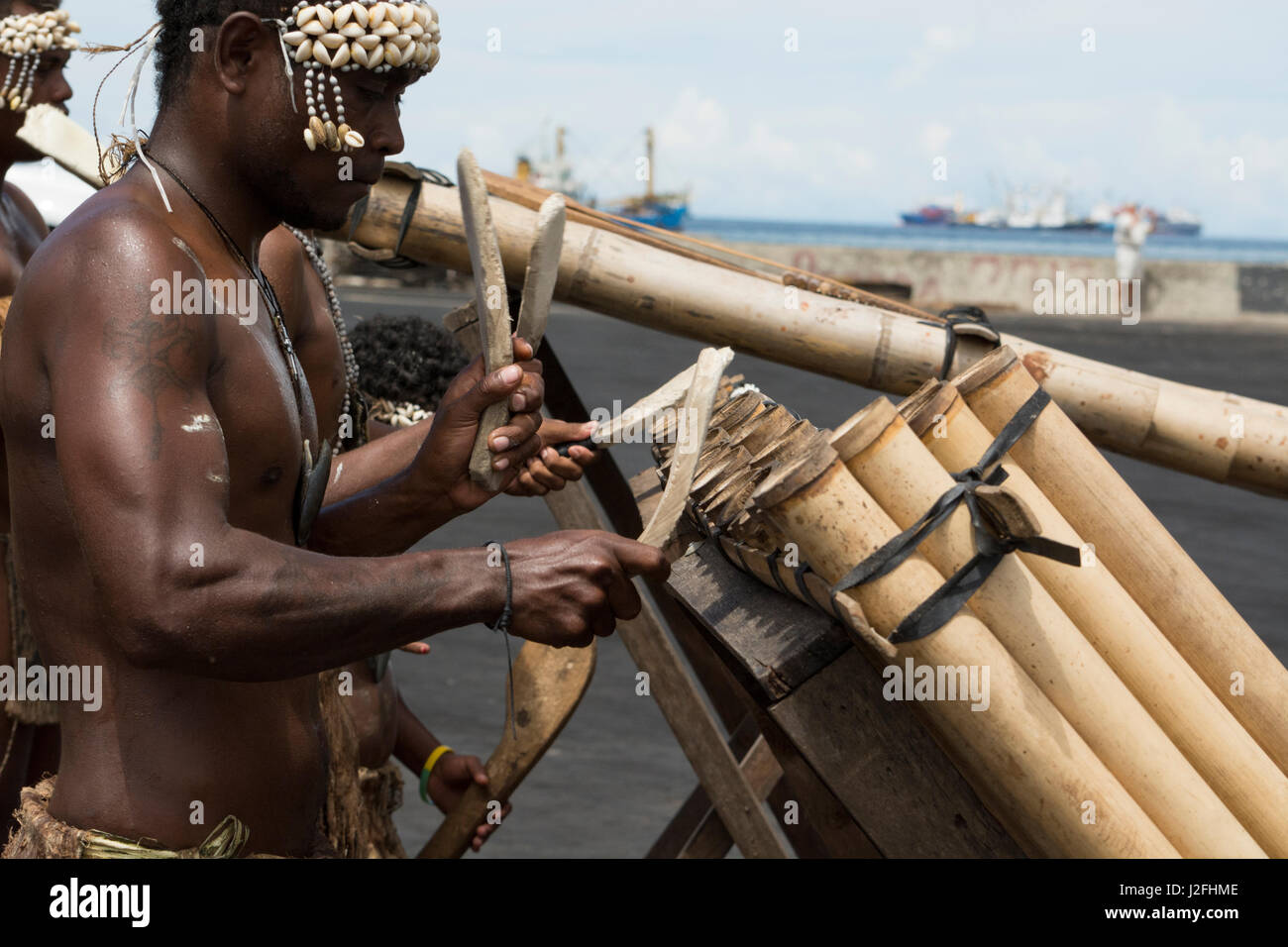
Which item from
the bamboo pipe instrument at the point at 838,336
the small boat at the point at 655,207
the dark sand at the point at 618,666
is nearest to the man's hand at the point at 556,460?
the bamboo pipe instrument at the point at 838,336

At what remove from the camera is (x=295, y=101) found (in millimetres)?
2139

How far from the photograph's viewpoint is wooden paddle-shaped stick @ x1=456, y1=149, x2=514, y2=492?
2.30 meters

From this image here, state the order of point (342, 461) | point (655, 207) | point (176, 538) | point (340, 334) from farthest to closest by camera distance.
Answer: point (655, 207) → point (340, 334) → point (342, 461) → point (176, 538)

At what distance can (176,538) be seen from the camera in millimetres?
1831

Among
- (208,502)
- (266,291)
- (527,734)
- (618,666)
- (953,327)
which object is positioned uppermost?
(266,291)

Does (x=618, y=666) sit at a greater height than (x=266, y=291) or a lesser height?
lesser

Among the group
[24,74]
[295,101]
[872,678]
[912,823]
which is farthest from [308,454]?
[24,74]

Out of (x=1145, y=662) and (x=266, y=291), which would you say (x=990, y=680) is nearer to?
(x=1145, y=662)

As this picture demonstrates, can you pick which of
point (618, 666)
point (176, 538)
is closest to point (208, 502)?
point (176, 538)

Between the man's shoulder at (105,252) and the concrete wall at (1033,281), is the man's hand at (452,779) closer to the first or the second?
the man's shoulder at (105,252)

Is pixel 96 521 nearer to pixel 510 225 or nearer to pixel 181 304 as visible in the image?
pixel 181 304

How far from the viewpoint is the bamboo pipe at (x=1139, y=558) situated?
235cm

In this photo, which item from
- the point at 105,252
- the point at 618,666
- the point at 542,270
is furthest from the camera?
the point at 618,666

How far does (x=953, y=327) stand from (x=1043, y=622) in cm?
123
